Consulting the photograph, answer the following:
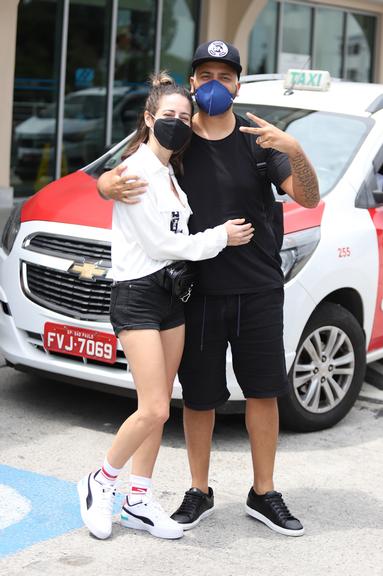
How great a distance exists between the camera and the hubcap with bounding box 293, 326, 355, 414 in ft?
19.0

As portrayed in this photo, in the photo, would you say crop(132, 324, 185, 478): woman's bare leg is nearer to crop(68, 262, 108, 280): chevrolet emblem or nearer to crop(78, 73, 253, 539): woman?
crop(78, 73, 253, 539): woman

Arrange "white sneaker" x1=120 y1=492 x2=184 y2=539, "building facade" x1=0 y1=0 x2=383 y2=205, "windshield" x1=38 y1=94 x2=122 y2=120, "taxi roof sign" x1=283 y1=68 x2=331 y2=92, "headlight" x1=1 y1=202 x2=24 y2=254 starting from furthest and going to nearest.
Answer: "windshield" x1=38 y1=94 x2=122 y2=120
"building facade" x1=0 y1=0 x2=383 y2=205
"taxi roof sign" x1=283 y1=68 x2=331 y2=92
"headlight" x1=1 y1=202 x2=24 y2=254
"white sneaker" x1=120 y1=492 x2=184 y2=539

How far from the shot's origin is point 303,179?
4117 millimetres

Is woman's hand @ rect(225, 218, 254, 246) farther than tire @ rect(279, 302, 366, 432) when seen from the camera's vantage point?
No

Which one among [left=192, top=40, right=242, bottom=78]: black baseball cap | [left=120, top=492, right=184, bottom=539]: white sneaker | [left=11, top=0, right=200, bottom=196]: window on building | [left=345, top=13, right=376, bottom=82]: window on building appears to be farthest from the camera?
[left=345, top=13, right=376, bottom=82]: window on building

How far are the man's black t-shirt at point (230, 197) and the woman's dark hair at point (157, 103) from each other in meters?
0.06

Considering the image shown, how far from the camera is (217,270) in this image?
4.36 metres

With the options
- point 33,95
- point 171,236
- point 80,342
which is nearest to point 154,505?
point 171,236

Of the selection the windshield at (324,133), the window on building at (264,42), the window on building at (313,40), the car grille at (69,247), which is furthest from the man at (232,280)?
the window on building at (264,42)

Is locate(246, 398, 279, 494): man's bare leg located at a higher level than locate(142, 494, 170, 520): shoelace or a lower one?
higher

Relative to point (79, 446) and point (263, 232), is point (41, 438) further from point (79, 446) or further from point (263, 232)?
point (263, 232)

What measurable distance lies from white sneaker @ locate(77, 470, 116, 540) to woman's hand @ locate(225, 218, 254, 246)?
3.53 ft

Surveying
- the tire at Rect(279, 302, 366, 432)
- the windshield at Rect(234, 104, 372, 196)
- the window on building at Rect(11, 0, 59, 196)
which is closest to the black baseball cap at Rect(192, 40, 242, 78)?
the tire at Rect(279, 302, 366, 432)

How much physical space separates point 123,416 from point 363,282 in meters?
1.50
